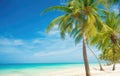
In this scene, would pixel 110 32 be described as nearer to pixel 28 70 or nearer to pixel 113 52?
pixel 113 52

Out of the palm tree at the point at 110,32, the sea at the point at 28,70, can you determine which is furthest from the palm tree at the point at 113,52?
the sea at the point at 28,70

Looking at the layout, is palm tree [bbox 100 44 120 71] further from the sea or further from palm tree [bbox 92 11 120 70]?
the sea

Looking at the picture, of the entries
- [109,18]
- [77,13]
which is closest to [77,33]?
[109,18]

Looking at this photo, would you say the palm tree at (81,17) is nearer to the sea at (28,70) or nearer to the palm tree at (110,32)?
the palm tree at (110,32)

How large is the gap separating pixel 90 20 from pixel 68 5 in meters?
2.55

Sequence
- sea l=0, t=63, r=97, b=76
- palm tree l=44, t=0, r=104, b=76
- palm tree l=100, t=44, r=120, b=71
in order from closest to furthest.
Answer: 1. palm tree l=44, t=0, r=104, b=76
2. palm tree l=100, t=44, r=120, b=71
3. sea l=0, t=63, r=97, b=76

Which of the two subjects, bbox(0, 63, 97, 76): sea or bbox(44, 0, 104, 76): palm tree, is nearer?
bbox(44, 0, 104, 76): palm tree

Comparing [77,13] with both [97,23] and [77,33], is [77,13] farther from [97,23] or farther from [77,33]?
[77,33]

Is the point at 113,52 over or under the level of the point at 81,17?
under

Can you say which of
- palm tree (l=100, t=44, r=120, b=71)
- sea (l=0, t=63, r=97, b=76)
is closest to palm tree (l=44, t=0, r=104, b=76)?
palm tree (l=100, t=44, r=120, b=71)

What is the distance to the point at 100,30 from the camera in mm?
19734

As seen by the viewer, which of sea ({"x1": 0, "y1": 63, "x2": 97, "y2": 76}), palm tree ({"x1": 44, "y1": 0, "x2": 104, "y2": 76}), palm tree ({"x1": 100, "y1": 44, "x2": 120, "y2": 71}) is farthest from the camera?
sea ({"x1": 0, "y1": 63, "x2": 97, "y2": 76})

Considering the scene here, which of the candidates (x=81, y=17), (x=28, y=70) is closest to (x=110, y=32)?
(x=81, y=17)

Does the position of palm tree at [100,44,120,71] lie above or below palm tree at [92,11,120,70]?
below
